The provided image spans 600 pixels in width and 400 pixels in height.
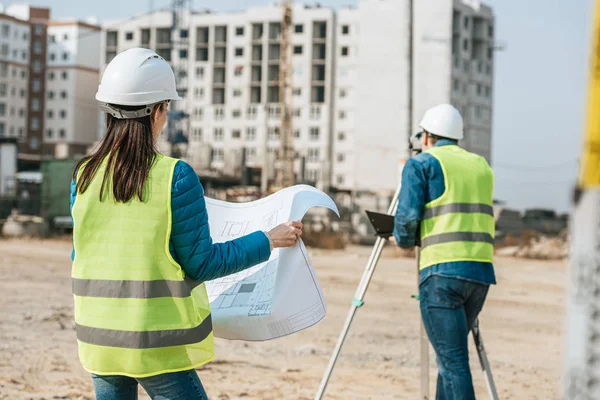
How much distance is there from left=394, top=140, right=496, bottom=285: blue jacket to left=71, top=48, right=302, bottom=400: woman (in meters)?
1.82

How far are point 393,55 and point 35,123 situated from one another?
179 feet

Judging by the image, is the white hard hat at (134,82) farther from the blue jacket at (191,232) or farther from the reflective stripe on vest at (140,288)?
Result: the reflective stripe on vest at (140,288)

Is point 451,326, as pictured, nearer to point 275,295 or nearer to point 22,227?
point 275,295

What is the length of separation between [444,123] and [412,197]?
1.67 feet

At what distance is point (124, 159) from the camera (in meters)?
2.72

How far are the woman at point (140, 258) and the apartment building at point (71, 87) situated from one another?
99.1 meters

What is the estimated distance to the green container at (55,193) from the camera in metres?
35.8

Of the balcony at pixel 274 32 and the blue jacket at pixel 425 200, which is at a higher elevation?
the balcony at pixel 274 32

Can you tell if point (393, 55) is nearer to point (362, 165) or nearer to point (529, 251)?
point (362, 165)

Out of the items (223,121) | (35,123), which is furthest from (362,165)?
(35,123)

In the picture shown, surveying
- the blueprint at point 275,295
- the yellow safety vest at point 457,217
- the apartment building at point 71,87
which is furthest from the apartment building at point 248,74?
the blueprint at point 275,295

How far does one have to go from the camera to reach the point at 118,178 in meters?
2.70

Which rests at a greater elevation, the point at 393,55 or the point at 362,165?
the point at 393,55

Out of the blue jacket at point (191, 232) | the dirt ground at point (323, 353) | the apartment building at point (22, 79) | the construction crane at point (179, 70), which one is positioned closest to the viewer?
the blue jacket at point (191, 232)
